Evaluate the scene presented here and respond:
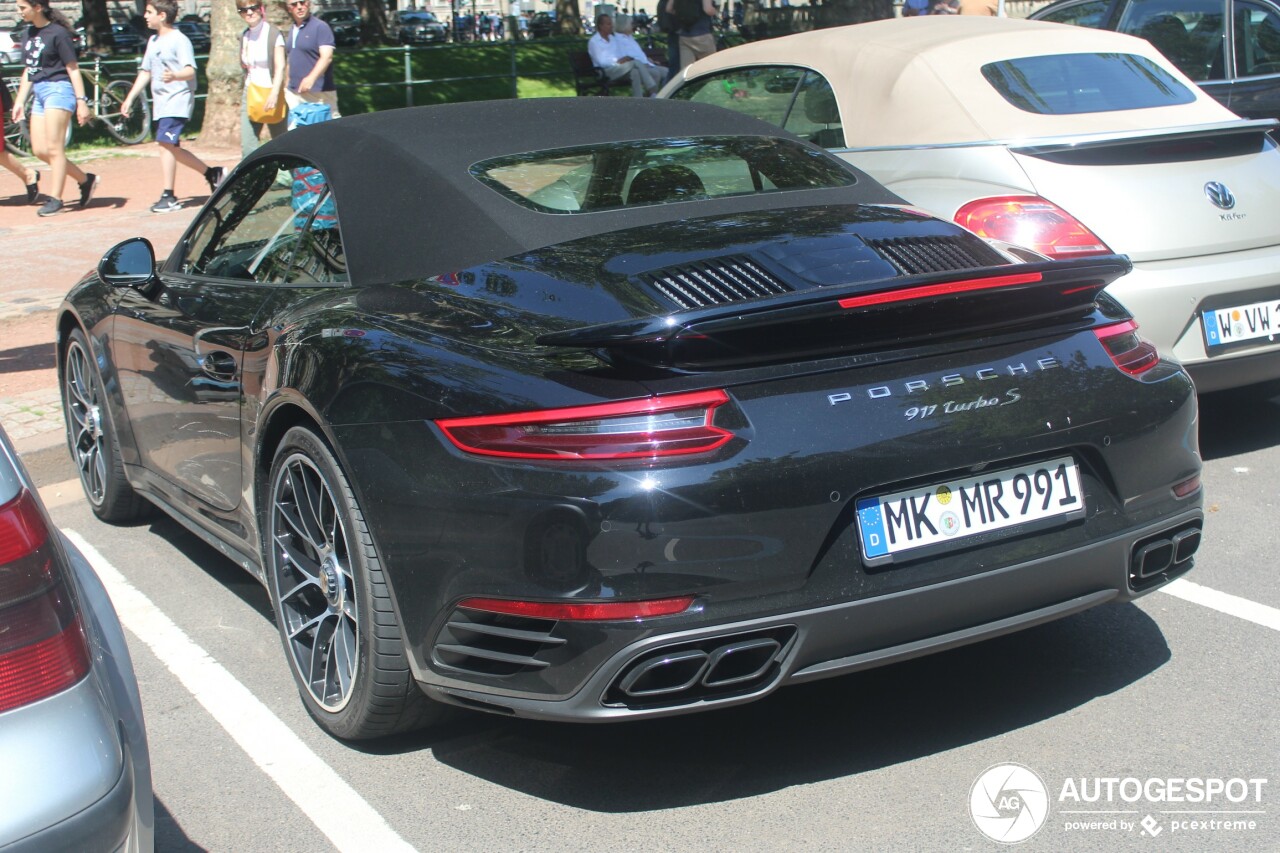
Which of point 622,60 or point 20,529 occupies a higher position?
point 20,529

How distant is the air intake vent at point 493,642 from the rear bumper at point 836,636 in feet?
0.17

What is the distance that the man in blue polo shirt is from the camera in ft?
→ 37.8

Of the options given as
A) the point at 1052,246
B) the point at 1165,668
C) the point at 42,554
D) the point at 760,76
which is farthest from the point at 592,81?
the point at 42,554

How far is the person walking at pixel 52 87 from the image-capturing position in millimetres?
12492

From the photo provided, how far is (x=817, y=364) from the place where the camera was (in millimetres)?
2832

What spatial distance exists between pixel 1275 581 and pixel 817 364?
2.17 meters

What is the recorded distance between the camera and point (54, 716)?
2.01 meters

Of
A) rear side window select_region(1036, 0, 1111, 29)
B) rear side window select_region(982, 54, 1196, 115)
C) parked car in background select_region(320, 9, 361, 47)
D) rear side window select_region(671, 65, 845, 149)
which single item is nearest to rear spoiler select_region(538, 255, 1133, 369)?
rear side window select_region(982, 54, 1196, 115)

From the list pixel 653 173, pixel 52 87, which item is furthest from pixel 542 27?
pixel 653 173

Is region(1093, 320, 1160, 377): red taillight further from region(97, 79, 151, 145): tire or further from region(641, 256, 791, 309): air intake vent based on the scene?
region(97, 79, 151, 145): tire

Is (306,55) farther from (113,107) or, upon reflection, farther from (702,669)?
(702,669)

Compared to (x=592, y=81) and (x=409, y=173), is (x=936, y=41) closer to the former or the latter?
(x=409, y=173)

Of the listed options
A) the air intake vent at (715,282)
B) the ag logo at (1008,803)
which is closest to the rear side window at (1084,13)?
the air intake vent at (715,282)

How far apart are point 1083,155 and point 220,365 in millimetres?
3094
